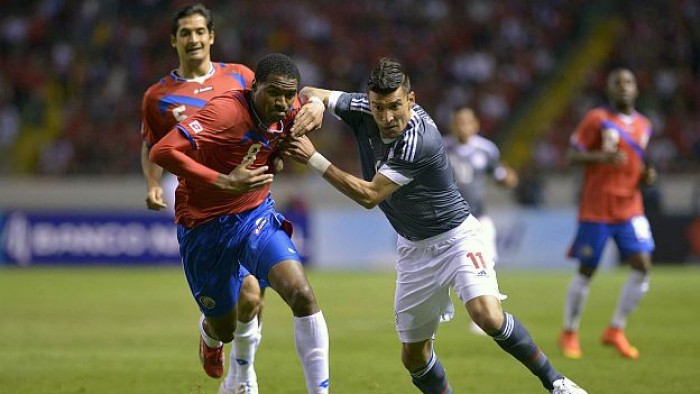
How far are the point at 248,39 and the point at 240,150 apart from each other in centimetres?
2131

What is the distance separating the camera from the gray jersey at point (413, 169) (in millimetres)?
7289

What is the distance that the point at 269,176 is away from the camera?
6996mm

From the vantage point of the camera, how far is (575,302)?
451 inches

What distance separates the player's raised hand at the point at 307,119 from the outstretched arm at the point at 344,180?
8 centimetres

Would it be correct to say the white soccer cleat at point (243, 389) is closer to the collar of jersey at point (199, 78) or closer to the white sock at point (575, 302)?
the collar of jersey at point (199, 78)

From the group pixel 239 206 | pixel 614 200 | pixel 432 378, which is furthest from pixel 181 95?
pixel 614 200

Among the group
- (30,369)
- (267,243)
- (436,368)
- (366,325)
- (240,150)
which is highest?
(240,150)

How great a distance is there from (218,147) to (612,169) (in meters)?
5.62

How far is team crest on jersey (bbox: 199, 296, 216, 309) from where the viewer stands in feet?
26.5

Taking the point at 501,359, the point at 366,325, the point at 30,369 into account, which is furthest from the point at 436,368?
the point at 366,325

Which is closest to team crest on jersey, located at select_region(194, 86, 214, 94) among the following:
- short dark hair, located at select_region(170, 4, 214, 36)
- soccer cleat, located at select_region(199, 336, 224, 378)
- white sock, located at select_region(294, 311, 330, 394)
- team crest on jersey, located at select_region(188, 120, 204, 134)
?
short dark hair, located at select_region(170, 4, 214, 36)

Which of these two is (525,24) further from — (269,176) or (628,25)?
(269,176)

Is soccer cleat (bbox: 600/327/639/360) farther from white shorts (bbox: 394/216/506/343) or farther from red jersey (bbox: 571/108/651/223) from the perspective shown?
white shorts (bbox: 394/216/506/343)

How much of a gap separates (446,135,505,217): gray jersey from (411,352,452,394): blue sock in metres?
5.98
